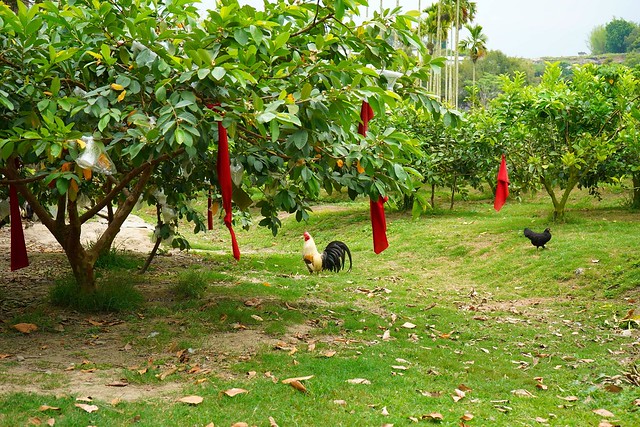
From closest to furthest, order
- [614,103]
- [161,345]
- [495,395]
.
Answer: [495,395] → [161,345] → [614,103]

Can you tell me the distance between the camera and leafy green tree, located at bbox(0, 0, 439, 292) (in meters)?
5.08

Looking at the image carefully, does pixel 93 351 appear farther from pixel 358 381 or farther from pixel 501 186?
pixel 501 186

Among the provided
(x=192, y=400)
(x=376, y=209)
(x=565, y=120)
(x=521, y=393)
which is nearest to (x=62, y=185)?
(x=192, y=400)

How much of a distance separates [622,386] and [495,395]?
1.06 m

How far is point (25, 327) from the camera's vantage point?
6.82 m

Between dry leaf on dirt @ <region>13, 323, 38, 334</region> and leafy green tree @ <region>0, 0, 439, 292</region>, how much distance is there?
55.6 inches

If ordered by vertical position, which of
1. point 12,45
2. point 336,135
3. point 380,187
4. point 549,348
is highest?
point 12,45

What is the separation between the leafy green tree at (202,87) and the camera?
5.08 meters

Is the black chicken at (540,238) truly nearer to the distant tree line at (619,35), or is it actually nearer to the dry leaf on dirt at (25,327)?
the dry leaf on dirt at (25,327)

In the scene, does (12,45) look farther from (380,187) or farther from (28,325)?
(380,187)

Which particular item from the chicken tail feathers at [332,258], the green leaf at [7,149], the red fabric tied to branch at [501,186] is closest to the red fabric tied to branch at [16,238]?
the green leaf at [7,149]

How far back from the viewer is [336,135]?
6223 mm

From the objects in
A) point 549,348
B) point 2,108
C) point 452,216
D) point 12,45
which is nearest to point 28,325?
point 2,108

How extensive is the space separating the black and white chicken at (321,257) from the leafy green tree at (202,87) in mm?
4737
